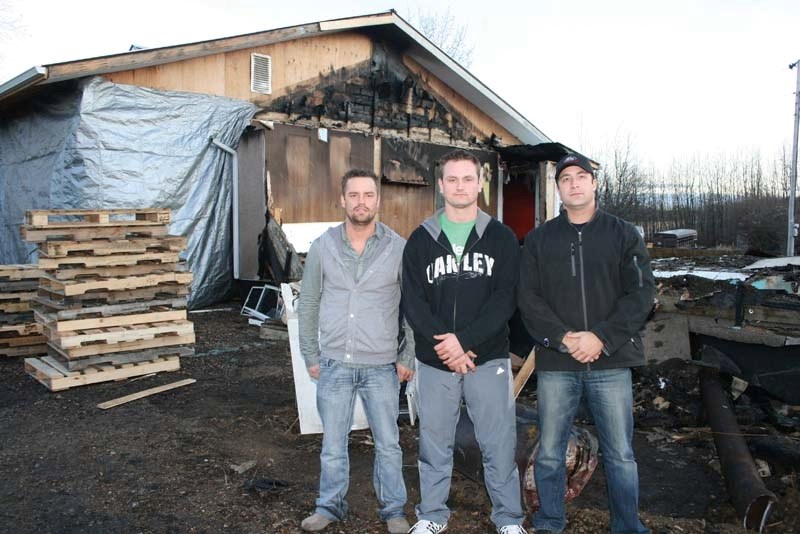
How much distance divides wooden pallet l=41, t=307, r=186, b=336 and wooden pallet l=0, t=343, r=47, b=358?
4.34ft

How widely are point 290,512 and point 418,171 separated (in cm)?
1114

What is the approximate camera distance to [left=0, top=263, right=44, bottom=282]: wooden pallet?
313 inches

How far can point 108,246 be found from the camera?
6652 mm

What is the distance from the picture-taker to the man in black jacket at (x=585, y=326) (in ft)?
10.6

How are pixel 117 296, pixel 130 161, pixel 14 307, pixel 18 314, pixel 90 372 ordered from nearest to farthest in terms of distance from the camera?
pixel 90 372
pixel 117 296
pixel 14 307
pixel 18 314
pixel 130 161

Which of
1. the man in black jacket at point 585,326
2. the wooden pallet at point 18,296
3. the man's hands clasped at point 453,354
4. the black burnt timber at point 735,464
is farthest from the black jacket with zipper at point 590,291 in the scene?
the wooden pallet at point 18,296

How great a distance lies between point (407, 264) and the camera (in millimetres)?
3484

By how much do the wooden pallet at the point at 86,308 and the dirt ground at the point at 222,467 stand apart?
0.74 metres

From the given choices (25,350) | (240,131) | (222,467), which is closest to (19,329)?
(25,350)

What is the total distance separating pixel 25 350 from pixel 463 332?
674 centimetres

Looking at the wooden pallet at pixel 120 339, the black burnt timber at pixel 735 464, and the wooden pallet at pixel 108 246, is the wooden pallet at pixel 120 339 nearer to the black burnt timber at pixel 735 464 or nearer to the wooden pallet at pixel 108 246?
the wooden pallet at pixel 108 246

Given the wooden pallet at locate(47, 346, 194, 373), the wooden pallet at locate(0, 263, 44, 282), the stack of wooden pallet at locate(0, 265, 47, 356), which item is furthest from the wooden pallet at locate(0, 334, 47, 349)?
the wooden pallet at locate(47, 346, 194, 373)

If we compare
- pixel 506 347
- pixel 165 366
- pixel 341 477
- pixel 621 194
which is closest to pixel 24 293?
pixel 165 366

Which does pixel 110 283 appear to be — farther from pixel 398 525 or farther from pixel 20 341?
pixel 398 525
